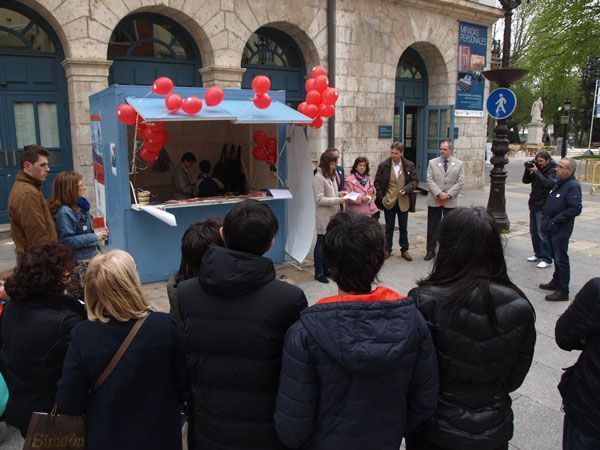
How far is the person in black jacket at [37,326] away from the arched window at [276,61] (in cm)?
915

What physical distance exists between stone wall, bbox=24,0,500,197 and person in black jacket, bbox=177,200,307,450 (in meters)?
7.61

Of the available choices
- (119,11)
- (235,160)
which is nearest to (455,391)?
(235,160)

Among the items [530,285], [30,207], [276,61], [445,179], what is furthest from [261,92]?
[276,61]

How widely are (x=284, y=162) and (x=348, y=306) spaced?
577 cm

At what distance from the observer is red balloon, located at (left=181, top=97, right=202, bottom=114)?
18.7ft

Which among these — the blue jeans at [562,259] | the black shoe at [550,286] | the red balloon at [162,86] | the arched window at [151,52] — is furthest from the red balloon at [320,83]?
the arched window at [151,52]

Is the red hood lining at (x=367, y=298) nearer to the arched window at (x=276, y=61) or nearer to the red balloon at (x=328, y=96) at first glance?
the red balloon at (x=328, y=96)

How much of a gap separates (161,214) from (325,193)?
212 centimetres

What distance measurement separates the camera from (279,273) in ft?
22.9

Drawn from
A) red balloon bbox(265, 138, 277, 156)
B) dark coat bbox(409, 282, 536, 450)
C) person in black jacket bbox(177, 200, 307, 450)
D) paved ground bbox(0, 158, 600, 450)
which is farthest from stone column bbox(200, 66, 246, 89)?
dark coat bbox(409, 282, 536, 450)

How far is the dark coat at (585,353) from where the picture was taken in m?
2.08

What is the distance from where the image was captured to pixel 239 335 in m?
1.93

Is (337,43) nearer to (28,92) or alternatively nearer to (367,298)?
(28,92)

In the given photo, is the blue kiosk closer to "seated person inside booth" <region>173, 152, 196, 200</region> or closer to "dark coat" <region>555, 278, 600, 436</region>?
"seated person inside booth" <region>173, 152, 196, 200</region>
